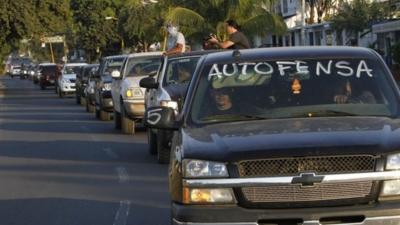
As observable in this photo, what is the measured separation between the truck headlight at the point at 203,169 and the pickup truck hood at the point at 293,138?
0.04 meters

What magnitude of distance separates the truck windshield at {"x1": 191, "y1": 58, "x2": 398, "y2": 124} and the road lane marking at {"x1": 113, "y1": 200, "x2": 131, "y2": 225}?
2.59 m

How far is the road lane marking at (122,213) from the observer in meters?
9.09

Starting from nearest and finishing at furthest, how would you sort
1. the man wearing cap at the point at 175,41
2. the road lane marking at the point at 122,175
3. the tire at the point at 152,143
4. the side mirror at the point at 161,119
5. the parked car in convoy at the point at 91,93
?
the side mirror at the point at 161,119
the road lane marking at the point at 122,175
the tire at the point at 152,143
the man wearing cap at the point at 175,41
the parked car in convoy at the point at 91,93

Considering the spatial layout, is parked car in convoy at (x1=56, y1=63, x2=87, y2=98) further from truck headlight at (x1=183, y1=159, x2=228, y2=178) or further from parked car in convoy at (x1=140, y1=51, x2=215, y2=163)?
truck headlight at (x1=183, y1=159, x2=228, y2=178)

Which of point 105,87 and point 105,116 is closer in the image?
Result: point 105,87

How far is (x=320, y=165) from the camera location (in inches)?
222

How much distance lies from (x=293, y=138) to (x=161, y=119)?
1.45 metres

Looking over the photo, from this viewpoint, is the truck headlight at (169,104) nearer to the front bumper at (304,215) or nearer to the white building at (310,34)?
the front bumper at (304,215)

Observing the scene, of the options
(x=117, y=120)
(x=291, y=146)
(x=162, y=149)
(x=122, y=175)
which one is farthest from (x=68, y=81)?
(x=291, y=146)

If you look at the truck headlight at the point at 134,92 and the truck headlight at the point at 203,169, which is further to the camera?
the truck headlight at the point at 134,92

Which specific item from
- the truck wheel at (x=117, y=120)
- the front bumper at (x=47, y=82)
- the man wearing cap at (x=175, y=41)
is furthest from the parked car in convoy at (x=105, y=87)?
the front bumper at (x=47, y=82)

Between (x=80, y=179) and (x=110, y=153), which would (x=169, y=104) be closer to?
(x=80, y=179)

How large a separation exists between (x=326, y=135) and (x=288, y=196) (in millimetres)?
533

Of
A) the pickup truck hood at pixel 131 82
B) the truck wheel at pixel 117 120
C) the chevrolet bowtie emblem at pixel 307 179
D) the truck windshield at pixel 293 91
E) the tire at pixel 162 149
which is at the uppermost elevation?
the truck windshield at pixel 293 91
